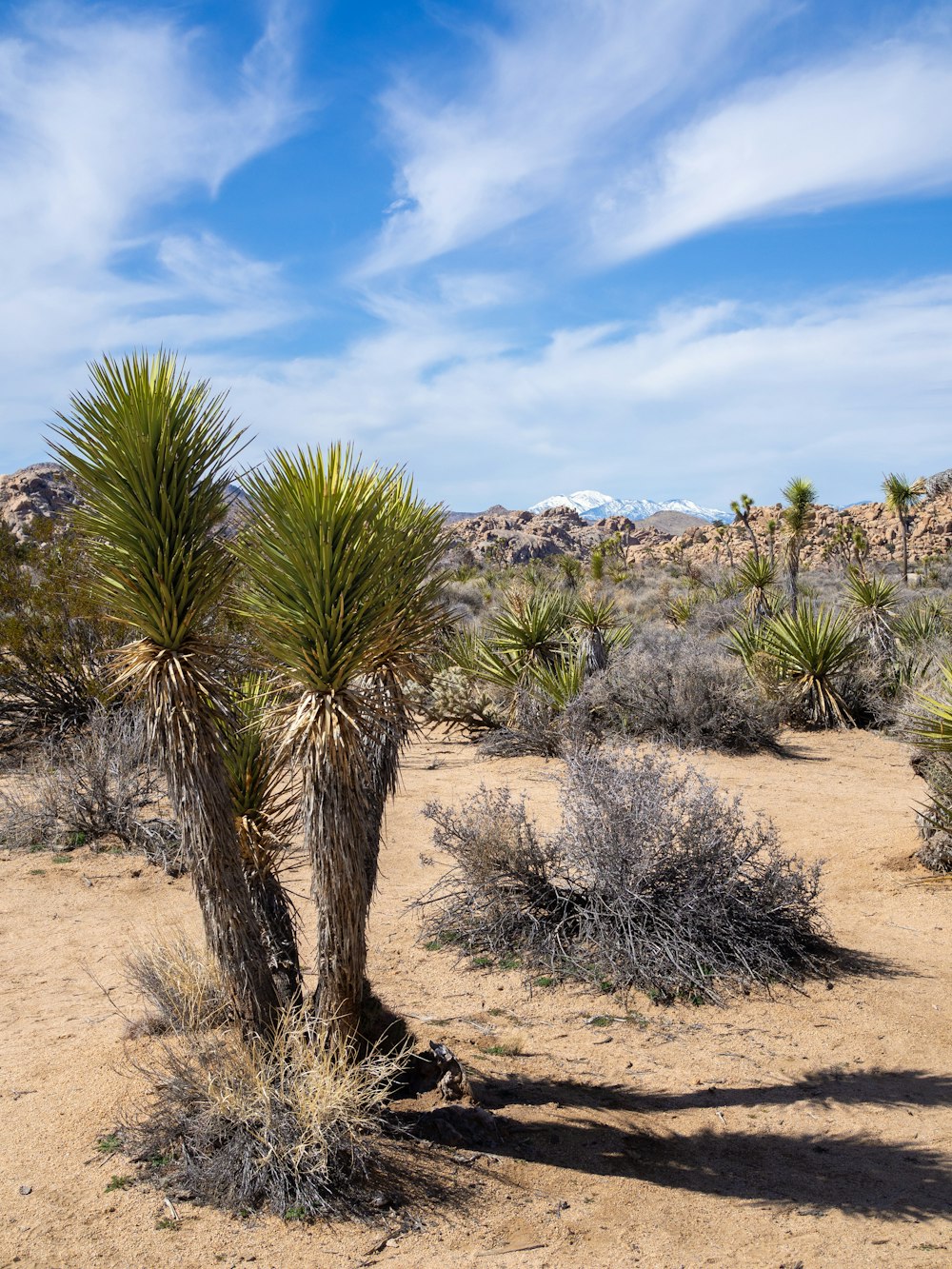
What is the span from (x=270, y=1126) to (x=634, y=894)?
316 cm

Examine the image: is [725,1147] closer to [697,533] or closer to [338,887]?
[338,887]

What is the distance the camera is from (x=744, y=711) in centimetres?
1338

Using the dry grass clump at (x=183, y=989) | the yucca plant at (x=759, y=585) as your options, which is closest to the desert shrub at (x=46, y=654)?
the dry grass clump at (x=183, y=989)

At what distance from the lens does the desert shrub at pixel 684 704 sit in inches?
523

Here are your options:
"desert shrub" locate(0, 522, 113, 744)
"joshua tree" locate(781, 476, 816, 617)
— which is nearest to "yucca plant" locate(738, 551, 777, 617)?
"joshua tree" locate(781, 476, 816, 617)

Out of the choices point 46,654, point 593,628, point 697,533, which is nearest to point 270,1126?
point 46,654

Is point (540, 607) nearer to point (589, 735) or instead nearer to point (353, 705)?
point (589, 735)

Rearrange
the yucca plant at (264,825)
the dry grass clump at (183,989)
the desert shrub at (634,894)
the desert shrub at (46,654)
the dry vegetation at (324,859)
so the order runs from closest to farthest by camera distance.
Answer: the dry vegetation at (324,859) < the dry grass clump at (183,989) < the yucca plant at (264,825) < the desert shrub at (634,894) < the desert shrub at (46,654)

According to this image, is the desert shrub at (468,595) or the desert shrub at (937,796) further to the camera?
the desert shrub at (468,595)

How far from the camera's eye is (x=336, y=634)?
149 inches

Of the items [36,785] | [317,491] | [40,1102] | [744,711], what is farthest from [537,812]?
[317,491]

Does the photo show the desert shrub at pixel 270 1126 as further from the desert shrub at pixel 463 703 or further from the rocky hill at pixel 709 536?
the rocky hill at pixel 709 536

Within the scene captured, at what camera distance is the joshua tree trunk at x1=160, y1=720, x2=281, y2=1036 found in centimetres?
392

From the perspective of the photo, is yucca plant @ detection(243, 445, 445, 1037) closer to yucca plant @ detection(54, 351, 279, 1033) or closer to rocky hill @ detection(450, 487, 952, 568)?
yucca plant @ detection(54, 351, 279, 1033)
